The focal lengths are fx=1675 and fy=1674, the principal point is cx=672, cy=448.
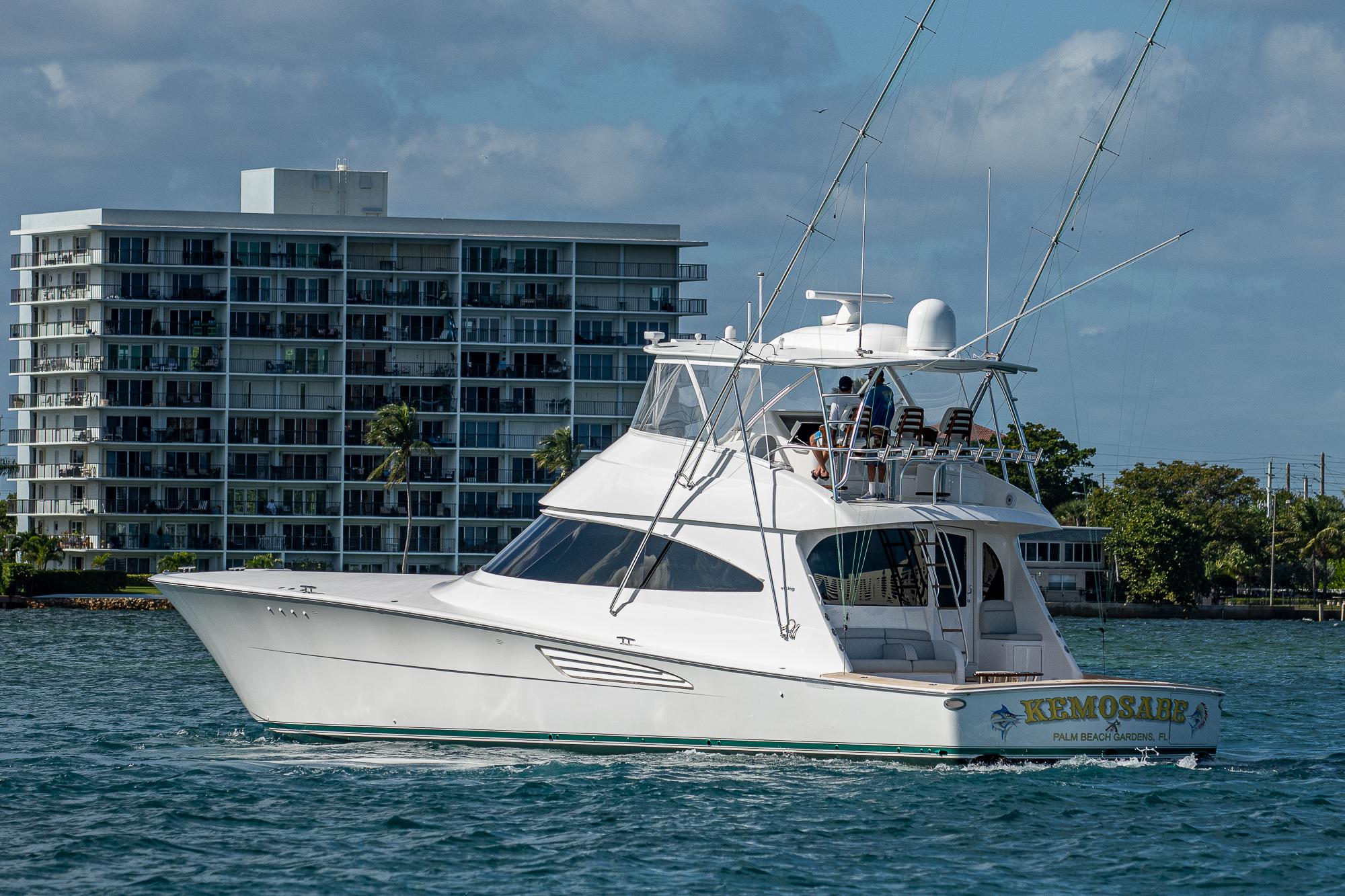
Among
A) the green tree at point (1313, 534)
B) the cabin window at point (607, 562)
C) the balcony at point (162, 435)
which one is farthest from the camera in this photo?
the green tree at point (1313, 534)

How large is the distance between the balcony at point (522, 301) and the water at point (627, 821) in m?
71.4

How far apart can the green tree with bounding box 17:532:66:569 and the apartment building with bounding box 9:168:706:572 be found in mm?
5007

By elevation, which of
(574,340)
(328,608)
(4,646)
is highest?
(574,340)

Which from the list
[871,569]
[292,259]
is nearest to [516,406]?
[292,259]

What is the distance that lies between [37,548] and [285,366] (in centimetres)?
1670

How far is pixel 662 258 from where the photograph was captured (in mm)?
93062

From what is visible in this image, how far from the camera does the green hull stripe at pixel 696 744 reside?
1673 centimetres

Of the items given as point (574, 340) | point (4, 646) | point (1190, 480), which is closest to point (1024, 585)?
point (4, 646)

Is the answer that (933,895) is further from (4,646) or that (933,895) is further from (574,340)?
(574,340)

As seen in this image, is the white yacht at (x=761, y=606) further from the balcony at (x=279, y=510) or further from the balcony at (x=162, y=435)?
the balcony at (x=162, y=435)

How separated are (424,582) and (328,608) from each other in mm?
2873

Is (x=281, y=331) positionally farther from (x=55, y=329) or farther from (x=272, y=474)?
(x=55, y=329)

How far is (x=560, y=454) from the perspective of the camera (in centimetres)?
8544

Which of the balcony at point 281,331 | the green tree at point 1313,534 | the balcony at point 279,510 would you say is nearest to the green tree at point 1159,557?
the green tree at point 1313,534
